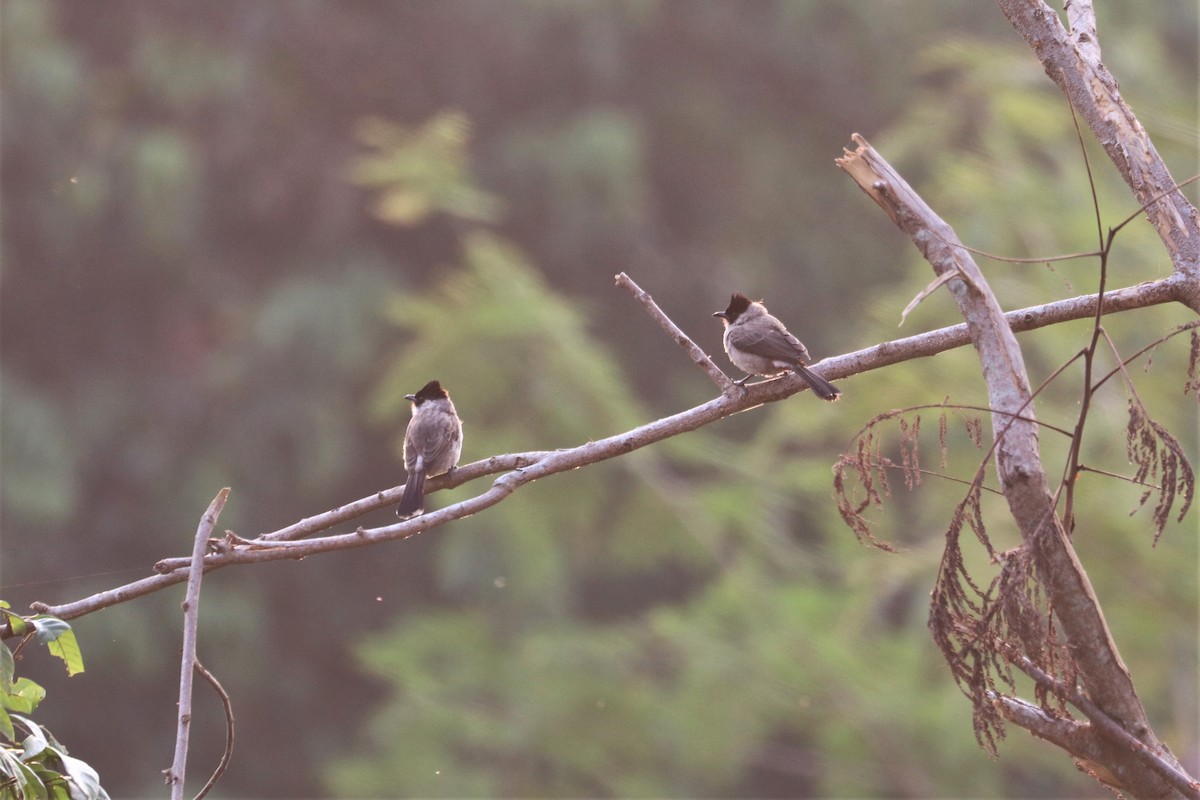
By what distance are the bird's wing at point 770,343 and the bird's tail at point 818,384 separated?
3.04 feet

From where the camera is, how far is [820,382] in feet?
13.0

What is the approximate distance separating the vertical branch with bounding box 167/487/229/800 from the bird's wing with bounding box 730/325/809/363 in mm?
2560

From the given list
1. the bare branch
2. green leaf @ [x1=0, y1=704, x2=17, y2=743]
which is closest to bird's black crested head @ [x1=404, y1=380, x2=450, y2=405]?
green leaf @ [x1=0, y1=704, x2=17, y2=743]

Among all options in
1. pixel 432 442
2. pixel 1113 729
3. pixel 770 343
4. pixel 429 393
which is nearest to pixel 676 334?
pixel 1113 729

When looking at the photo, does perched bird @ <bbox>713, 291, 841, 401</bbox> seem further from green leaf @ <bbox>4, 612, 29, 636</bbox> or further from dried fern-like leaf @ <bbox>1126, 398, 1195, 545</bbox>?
green leaf @ <bbox>4, 612, 29, 636</bbox>

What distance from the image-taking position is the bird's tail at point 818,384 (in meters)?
3.68

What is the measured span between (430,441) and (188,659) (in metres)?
2.79

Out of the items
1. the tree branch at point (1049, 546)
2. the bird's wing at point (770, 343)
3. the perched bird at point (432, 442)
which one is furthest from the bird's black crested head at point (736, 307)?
the tree branch at point (1049, 546)

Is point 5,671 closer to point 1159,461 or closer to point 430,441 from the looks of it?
point 1159,461

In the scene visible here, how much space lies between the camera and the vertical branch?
2893mm

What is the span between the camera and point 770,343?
5.31m

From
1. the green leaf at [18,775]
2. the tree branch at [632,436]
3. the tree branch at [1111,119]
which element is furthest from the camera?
the tree branch at [1111,119]

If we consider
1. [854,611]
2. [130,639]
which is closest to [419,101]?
[130,639]

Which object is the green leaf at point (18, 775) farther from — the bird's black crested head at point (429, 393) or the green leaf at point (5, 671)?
the bird's black crested head at point (429, 393)
